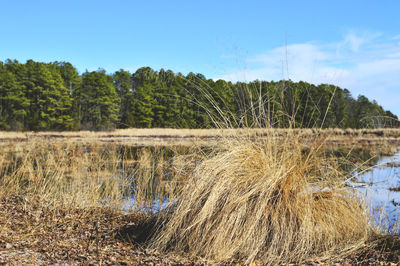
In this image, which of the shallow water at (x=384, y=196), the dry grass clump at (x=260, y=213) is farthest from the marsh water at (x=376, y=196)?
the dry grass clump at (x=260, y=213)

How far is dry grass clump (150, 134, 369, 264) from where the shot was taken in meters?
3.37

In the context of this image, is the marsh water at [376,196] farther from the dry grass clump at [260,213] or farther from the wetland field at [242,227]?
the dry grass clump at [260,213]

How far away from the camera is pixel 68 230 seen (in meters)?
4.14

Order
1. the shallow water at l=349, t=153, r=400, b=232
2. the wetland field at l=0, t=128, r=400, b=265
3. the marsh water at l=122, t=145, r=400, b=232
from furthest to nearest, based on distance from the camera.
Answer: the shallow water at l=349, t=153, r=400, b=232, the marsh water at l=122, t=145, r=400, b=232, the wetland field at l=0, t=128, r=400, b=265

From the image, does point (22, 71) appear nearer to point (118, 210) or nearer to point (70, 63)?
point (70, 63)

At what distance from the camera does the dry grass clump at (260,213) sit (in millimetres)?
3365

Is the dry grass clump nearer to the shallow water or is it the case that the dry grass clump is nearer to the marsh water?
the marsh water

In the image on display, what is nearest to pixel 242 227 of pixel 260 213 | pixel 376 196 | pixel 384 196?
pixel 260 213

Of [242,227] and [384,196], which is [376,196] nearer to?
[384,196]

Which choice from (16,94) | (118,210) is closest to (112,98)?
(16,94)

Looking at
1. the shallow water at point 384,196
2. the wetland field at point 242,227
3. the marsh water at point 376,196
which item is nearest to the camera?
the wetland field at point 242,227

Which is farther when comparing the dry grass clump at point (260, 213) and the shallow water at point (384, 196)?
the shallow water at point (384, 196)

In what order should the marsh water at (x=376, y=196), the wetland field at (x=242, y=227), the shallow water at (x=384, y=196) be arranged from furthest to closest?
the shallow water at (x=384, y=196) → the marsh water at (x=376, y=196) → the wetland field at (x=242, y=227)

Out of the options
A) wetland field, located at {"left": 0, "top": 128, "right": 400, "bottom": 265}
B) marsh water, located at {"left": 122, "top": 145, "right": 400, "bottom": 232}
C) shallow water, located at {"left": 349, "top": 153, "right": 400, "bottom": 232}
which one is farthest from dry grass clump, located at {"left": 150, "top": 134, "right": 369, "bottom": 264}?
shallow water, located at {"left": 349, "top": 153, "right": 400, "bottom": 232}
